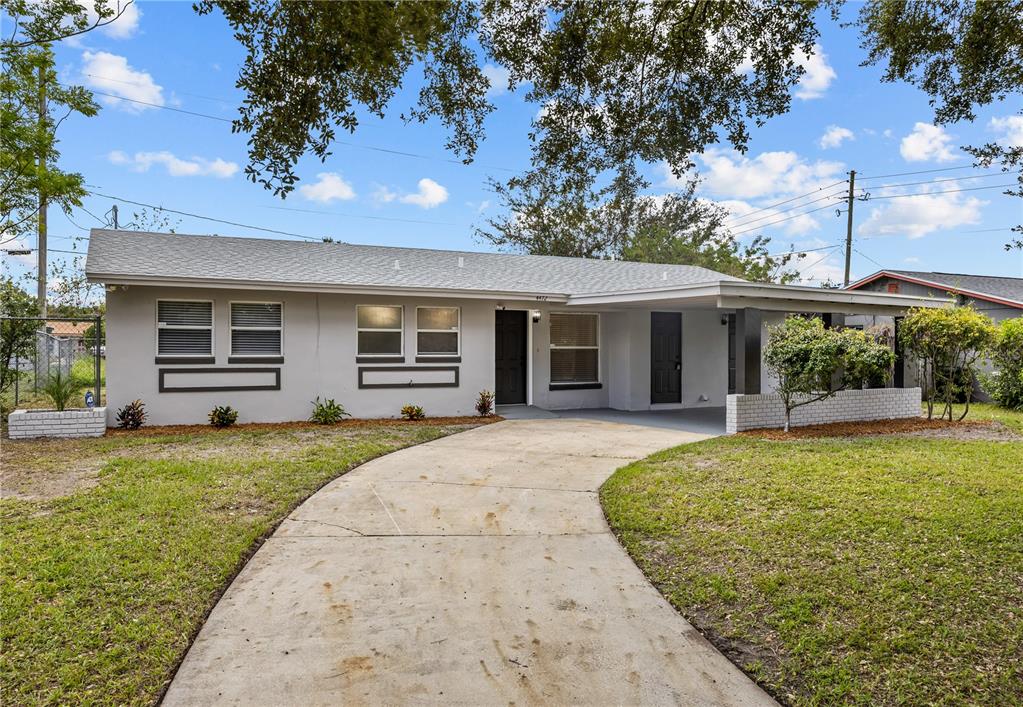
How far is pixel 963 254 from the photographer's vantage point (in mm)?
19766

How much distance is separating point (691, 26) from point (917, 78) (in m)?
2.48

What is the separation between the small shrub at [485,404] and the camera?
40.2 feet

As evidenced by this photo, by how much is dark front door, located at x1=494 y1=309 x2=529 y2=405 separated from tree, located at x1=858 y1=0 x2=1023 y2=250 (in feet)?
28.7

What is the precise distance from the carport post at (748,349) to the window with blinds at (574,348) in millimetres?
4415

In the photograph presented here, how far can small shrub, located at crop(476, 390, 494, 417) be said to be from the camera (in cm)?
1227

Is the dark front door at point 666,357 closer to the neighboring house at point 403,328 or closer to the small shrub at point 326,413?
the neighboring house at point 403,328

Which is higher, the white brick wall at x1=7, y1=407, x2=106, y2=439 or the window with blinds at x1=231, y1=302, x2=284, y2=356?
the window with blinds at x1=231, y1=302, x2=284, y2=356

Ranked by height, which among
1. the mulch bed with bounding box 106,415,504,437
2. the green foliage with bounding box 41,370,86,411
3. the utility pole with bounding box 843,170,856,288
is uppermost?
the utility pole with bounding box 843,170,856,288

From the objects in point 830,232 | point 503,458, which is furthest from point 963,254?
point 503,458

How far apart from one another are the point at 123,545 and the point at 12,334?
27.0 ft

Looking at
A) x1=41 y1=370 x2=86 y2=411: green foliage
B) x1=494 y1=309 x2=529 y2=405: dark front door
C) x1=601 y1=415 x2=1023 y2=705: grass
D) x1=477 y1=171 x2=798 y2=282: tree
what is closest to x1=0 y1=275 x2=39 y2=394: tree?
x1=41 y1=370 x2=86 y2=411: green foliage

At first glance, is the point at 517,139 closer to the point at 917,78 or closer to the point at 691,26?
the point at 691,26

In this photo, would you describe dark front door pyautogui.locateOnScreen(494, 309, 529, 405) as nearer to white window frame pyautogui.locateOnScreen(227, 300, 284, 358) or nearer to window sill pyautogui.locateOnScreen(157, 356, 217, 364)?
white window frame pyautogui.locateOnScreen(227, 300, 284, 358)

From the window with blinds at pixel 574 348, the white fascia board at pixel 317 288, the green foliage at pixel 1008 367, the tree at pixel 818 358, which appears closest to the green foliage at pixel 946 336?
the tree at pixel 818 358
